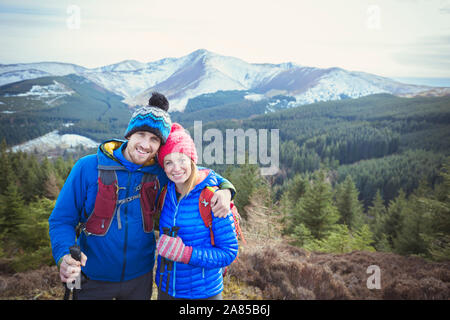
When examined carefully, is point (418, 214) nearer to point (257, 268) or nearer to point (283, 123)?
point (257, 268)

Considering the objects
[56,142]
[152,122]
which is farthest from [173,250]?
[56,142]

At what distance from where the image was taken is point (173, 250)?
2295 millimetres

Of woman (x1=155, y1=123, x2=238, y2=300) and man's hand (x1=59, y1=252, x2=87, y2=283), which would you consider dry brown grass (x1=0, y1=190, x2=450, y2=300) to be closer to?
woman (x1=155, y1=123, x2=238, y2=300)

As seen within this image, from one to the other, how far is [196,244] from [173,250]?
0.22m

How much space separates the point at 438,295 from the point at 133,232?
683 cm

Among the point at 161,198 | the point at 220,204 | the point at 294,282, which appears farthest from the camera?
the point at 294,282

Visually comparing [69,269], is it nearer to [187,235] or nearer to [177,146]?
[187,235]

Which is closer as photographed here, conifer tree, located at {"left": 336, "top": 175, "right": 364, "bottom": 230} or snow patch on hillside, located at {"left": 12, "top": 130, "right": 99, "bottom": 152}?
conifer tree, located at {"left": 336, "top": 175, "right": 364, "bottom": 230}

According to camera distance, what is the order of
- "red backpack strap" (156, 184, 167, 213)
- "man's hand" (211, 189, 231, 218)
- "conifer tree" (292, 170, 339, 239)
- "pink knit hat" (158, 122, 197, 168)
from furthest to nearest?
1. "conifer tree" (292, 170, 339, 239)
2. "red backpack strap" (156, 184, 167, 213)
3. "pink knit hat" (158, 122, 197, 168)
4. "man's hand" (211, 189, 231, 218)

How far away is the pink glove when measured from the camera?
2289 millimetres

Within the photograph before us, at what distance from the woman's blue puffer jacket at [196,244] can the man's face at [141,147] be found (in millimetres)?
378

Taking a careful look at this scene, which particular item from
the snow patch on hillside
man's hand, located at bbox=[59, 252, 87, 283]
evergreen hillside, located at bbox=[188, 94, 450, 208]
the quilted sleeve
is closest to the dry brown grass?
the quilted sleeve
